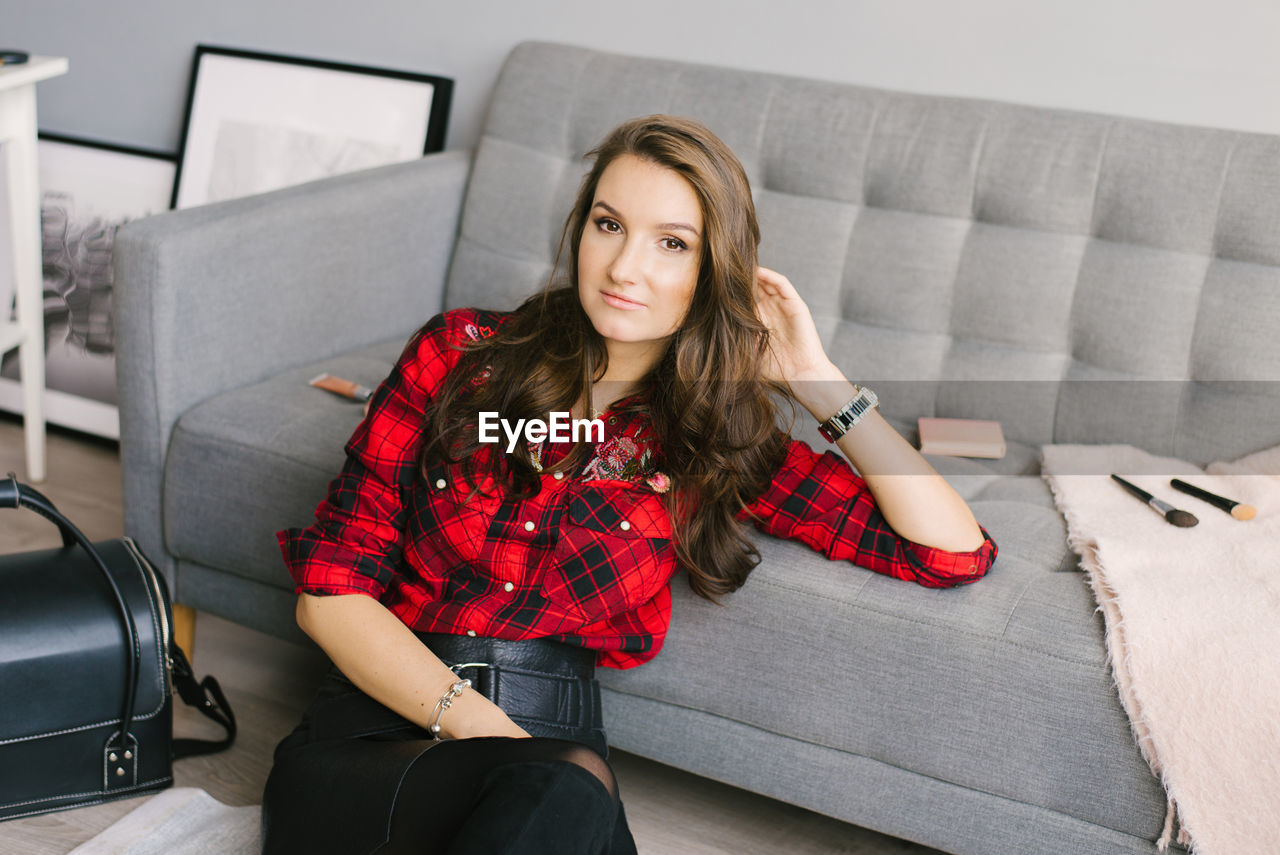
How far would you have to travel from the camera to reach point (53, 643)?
1.33m

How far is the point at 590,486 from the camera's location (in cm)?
132

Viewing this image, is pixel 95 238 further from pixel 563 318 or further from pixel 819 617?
pixel 819 617

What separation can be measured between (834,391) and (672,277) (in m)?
0.25

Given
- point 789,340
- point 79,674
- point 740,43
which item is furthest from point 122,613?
point 740,43

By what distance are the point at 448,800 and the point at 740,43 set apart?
66.3 inches

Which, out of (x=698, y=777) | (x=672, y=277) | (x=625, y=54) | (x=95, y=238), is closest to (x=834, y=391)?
(x=672, y=277)

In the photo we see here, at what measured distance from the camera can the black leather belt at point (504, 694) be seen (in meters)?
1.24

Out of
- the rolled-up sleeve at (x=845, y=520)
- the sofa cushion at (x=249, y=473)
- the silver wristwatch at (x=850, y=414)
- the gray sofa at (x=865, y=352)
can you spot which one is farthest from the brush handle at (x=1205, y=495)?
the sofa cushion at (x=249, y=473)

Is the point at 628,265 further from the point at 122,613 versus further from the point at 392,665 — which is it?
the point at 122,613

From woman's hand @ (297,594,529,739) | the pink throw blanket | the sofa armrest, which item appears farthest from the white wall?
woman's hand @ (297,594,529,739)

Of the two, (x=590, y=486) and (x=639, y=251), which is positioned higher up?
(x=639, y=251)

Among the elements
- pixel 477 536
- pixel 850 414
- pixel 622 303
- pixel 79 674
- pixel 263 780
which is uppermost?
pixel 622 303

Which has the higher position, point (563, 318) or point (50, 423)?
point (563, 318)

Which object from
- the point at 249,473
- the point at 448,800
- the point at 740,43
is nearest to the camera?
the point at 448,800
